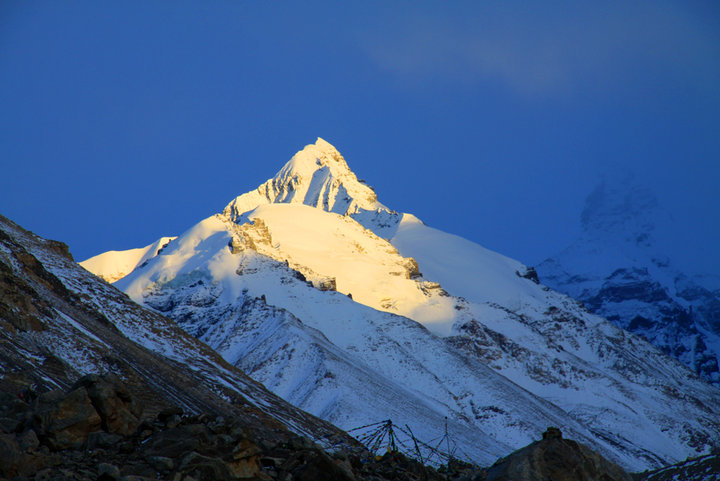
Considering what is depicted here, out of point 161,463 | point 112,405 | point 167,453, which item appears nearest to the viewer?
point 161,463

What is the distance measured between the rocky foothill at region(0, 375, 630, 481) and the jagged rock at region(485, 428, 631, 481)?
1.0 inches

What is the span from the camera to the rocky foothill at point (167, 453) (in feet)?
59.5

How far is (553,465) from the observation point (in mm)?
18125

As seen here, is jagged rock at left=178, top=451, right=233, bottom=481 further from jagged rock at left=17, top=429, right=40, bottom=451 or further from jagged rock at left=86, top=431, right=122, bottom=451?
jagged rock at left=17, top=429, right=40, bottom=451

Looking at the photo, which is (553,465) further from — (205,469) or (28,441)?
(28,441)

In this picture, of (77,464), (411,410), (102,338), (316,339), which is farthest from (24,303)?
(316,339)

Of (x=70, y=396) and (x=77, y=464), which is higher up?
(x=70, y=396)

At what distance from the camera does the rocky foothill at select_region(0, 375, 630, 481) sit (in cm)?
1812

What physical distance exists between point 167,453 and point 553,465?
1005cm

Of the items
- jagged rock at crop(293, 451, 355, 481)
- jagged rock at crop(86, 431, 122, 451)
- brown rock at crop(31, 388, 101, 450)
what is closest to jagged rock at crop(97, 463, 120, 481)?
jagged rock at crop(86, 431, 122, 451)

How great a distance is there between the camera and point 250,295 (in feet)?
576

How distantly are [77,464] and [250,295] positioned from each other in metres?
158

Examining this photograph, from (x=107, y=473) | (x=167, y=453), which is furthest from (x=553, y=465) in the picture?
(x=107, y=473)

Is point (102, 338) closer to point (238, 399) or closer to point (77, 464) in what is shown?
point (238, 399)
